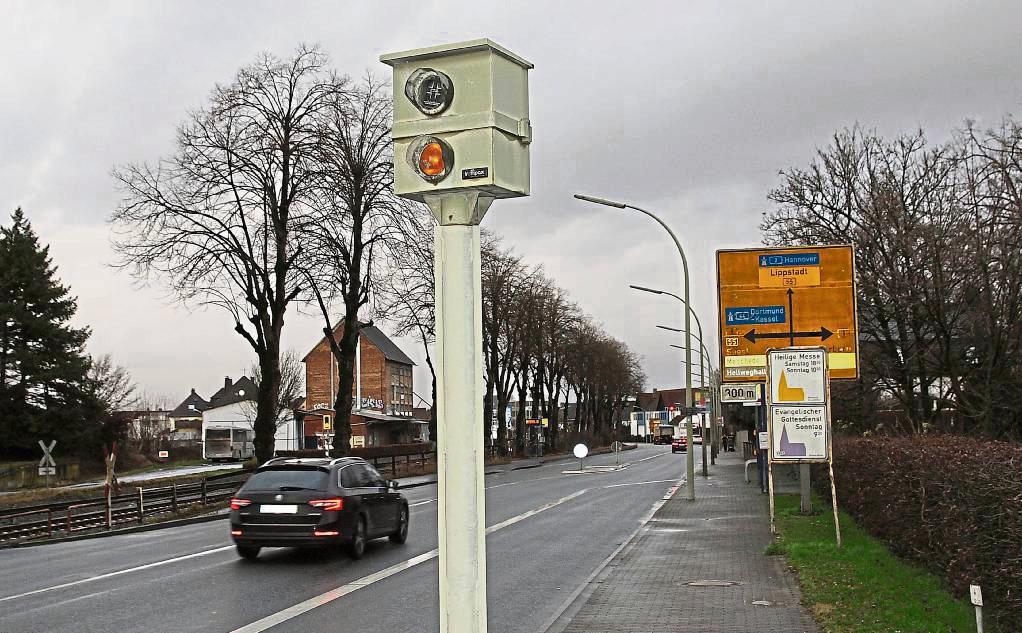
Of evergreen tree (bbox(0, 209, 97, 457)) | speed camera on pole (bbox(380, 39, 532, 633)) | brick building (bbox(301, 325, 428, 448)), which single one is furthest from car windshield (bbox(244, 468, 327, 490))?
brick building (bbox(301, 325, 428, 448))

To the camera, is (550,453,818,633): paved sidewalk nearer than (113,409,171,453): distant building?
Yes

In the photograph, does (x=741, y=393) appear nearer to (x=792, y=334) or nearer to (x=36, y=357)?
(x=792, y=334)

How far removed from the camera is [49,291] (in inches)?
2301

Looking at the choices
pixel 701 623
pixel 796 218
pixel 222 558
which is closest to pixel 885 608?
pixel 701 623

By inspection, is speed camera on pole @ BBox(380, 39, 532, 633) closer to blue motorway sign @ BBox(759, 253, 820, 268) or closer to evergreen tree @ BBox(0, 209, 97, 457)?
blue motorway sign @ BBox(759, 253, 820, 268)

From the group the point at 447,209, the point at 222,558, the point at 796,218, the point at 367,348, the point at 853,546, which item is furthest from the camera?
the point at 367,348

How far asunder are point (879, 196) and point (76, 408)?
42388 mm

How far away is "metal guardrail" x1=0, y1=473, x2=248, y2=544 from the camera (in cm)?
2434

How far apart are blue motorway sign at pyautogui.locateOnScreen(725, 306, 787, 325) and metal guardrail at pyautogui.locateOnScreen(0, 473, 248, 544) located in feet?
47.9

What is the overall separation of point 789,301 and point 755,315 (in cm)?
81

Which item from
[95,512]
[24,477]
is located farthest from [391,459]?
[95,512]

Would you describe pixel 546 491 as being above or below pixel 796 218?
below

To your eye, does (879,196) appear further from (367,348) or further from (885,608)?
(367,348)

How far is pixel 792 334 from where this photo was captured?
24.1 m
